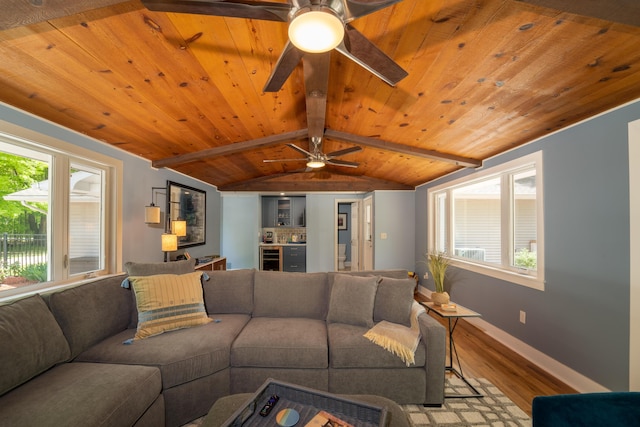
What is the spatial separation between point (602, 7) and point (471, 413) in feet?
7.83

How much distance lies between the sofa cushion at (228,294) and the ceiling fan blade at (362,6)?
229 cm

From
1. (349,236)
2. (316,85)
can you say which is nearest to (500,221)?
(316,85)

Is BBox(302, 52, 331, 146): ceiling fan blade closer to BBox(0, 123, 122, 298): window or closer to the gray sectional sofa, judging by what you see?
the gray sectional sofa

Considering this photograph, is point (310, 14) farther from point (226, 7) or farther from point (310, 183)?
point (310, 183)

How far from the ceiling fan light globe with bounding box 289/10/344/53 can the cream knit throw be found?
191 cm

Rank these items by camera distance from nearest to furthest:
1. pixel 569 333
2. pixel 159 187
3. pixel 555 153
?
pixel 569 333, pixel 555 153, pixel 159 187

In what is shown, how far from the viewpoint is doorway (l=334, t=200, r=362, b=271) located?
24.0 ft

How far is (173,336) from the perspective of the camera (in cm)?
199

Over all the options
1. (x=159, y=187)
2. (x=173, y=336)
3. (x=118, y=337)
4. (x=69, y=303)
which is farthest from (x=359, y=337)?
(x=159, y=187)

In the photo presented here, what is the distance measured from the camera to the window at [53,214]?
2.14 meters

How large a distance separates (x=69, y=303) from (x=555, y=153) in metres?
4.05

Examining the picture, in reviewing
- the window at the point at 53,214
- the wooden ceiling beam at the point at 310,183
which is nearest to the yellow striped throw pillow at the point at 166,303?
the window at the point at 53,214

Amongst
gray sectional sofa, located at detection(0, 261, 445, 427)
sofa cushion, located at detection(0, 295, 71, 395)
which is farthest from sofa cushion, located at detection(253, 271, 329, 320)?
sofa cushion, located at detection(0, 295, 71, 395)

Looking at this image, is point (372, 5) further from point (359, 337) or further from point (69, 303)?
point (69, 303)
